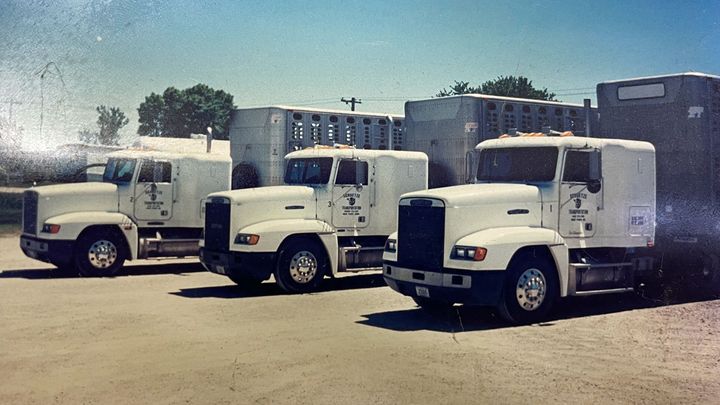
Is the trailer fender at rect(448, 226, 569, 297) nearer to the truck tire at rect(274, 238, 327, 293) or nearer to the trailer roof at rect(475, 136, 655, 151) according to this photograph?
the trailer roof at rect(475, 136, 655, 151)

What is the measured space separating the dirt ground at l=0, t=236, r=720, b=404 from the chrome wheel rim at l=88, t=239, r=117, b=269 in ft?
7.67

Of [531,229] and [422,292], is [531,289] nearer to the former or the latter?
[531,229]

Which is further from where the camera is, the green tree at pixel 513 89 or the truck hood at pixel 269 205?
the green tree at pixel 513 89

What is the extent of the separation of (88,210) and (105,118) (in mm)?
9846

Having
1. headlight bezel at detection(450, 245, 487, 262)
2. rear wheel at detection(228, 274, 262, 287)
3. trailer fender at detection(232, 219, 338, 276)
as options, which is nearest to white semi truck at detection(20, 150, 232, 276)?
rear wheel at detection(228, 274, 262, 287)

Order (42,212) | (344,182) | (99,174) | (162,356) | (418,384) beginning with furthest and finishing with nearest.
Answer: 1. (99,174)
2. (42,212)
3. (344,182)
4. (162,356)
5. (418,384)

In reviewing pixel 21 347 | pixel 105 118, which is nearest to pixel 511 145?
pixel 21 347

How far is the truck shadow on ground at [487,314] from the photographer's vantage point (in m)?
10.7

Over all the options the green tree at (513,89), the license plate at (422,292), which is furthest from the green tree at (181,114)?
the license plate at (422,292)

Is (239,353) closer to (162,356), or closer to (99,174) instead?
(162,356)

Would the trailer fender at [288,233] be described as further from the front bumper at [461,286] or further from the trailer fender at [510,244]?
the trailer fender at [510,244]

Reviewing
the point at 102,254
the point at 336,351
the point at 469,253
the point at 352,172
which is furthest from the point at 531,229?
the point at 102,254

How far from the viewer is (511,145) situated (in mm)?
12289

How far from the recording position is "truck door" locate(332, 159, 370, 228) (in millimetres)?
14664
